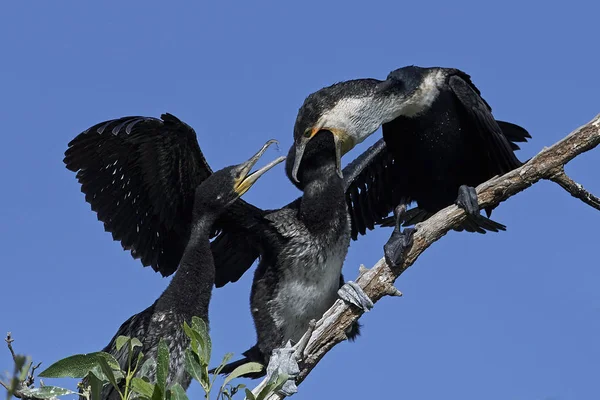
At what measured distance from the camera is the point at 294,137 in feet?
20.2

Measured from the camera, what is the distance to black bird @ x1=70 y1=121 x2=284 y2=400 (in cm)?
555

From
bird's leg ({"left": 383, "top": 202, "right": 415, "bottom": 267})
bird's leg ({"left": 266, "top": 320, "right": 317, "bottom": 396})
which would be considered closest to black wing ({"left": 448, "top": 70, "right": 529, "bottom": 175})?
bird's leg ({"left": 383, "top": 202, "right": 415, "bottom": 267})

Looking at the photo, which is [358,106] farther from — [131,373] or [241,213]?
[131,373]

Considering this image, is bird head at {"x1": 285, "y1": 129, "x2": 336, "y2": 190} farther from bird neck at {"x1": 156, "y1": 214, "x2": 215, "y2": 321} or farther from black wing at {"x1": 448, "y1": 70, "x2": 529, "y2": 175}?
black wing at {"x1": 448, "y1": 70, "x2": 529, "y2": 175}

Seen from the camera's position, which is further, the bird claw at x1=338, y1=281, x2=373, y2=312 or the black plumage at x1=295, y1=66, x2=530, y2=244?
the black plumage at x1=295, y1=66, x2=530, y2=244

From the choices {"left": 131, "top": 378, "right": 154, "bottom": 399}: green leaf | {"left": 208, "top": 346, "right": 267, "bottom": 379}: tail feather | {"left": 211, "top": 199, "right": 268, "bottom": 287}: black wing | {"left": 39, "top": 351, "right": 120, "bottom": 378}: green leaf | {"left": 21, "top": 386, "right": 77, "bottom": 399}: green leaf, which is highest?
{"left": 211, "top": 199, "right": 268, "bottom": 287}: black wing

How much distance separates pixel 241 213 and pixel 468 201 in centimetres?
165

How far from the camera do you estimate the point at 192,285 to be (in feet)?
18.9

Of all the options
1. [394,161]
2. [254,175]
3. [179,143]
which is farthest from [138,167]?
[394,161]

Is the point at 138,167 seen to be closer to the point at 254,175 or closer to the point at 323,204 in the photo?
the point at 254,175

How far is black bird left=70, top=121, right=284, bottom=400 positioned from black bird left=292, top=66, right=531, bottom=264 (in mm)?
471

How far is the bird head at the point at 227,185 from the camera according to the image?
603cm

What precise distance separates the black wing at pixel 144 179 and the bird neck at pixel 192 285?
22.5 inches

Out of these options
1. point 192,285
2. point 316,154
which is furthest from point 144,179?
point 316,154
